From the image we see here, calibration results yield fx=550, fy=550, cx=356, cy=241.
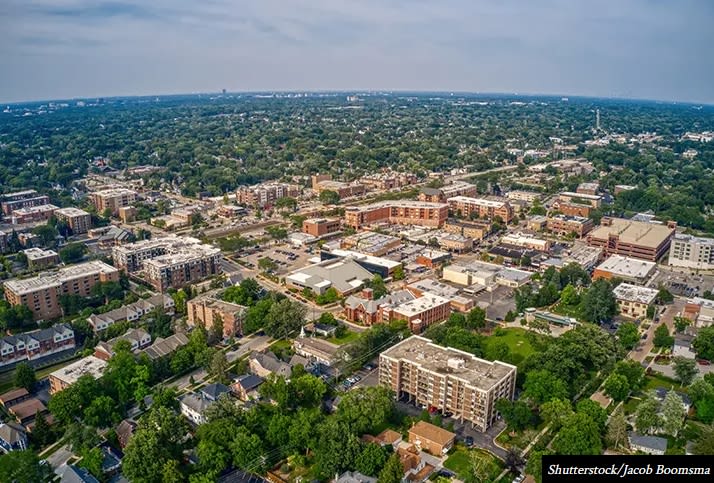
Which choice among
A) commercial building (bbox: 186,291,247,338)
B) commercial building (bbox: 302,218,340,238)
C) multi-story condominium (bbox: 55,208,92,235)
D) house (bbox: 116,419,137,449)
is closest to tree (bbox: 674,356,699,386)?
commercial building (bbox: 186,291,247,338)

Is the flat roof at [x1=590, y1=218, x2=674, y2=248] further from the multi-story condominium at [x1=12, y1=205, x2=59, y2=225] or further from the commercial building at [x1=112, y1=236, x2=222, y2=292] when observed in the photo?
the multi-story condominium at [x1=12, y1=205, x2=59, y2=225]

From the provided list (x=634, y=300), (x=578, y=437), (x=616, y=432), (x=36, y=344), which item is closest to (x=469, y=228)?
(x=634, y=300)

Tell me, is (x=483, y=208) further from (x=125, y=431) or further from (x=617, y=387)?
(x=125, y=431)

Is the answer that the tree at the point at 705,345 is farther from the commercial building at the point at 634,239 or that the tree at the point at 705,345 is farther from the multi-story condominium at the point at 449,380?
the commercial building at the point at 634,239

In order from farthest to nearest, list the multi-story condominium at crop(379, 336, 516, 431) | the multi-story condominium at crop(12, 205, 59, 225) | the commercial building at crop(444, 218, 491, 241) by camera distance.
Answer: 1. the multi-story condominium at crop(12, 205, 59, 225)
2. the commercial building at crop(444, 218, 491, 241)
3. the multi-story condominium at crop(379, 336, 516, 431)

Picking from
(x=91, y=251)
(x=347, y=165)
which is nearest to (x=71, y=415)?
(x=91, y=251)

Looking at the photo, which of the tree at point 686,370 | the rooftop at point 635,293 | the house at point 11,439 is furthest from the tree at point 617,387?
the house at point 11,439
